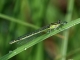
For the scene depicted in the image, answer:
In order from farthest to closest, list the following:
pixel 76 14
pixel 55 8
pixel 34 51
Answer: pixel 55 8 → pixel 76 14 → pixel 34 51

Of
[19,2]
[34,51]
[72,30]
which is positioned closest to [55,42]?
[72,30]

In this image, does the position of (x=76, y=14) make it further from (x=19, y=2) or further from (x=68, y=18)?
(x=19, y=2)

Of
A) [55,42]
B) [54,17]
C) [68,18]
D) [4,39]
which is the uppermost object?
[68,18]

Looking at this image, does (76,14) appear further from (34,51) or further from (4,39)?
(4,39)

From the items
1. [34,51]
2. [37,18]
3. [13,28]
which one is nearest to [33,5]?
[37,18]

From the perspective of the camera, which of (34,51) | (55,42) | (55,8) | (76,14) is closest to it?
(34,51)

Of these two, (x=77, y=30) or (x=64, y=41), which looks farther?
(x=77, y=30)

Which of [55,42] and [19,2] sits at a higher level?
[19,2]
